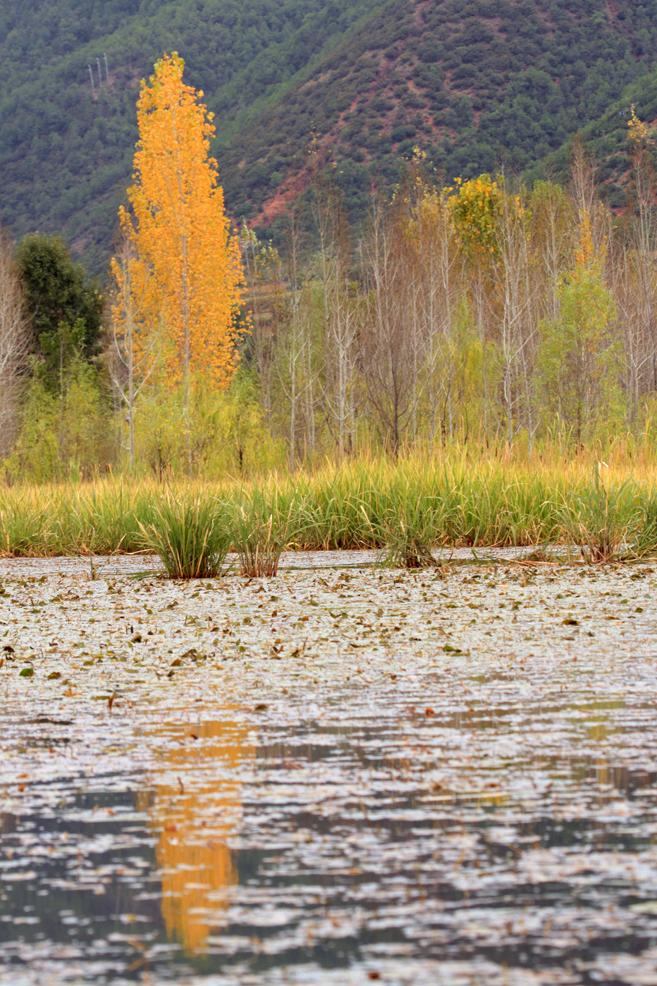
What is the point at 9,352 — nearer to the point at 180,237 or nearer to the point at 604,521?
the point at 180,237

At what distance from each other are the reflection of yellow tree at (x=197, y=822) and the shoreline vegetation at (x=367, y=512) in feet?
28.1

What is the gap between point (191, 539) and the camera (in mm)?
14391

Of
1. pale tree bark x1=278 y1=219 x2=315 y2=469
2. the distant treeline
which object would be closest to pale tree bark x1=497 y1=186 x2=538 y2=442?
the distant treeline

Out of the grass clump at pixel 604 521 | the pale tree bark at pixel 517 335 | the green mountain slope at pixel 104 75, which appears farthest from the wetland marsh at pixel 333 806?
the green mountain slope at pixel 104 75

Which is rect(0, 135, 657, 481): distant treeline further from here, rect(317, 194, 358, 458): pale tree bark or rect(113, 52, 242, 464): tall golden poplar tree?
rect(113, 52, 242, 464): tall golden poplar tree

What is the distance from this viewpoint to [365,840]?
396 centimetres

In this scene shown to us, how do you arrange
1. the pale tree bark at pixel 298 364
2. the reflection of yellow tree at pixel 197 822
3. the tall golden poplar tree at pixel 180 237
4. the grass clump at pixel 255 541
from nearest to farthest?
the reflection of yellow tree at pixel 197 822 < the grass clump at pixel 255 541 < the tall golden poplar tree at pixel 180 237 < the pale tree bark at pixel 298 364

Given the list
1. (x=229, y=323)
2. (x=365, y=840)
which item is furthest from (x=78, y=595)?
(x=229, y=323)

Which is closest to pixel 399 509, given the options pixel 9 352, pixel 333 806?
pixel 333 806

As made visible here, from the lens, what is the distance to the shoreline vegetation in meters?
14.6

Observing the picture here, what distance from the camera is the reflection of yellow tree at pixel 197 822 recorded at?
3.37 metres

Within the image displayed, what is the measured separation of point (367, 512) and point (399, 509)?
918 mm

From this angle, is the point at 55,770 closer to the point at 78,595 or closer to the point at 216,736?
the point at 216,736

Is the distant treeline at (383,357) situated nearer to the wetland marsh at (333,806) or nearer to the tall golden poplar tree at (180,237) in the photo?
the tall golden poplar tree at (180,237)
